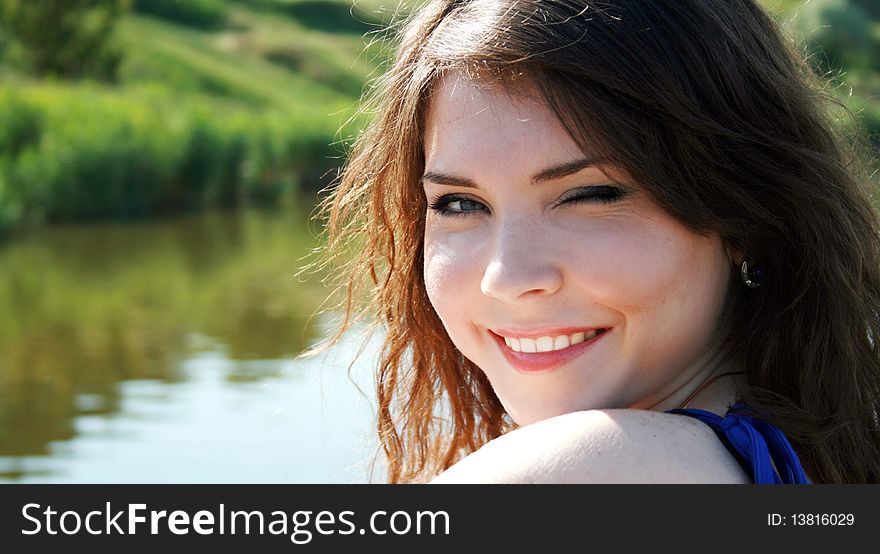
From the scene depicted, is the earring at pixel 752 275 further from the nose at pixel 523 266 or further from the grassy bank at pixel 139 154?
the grassy bank at pixel 139 154

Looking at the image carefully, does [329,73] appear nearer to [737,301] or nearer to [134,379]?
[134,379]

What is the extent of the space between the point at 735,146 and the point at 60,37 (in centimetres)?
3445

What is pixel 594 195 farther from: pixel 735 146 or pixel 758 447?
pixel 758 447

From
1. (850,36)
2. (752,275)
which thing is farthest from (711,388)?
(850,36)

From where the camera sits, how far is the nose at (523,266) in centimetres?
134

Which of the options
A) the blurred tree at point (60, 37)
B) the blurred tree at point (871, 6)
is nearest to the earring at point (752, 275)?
the blurred tree at point (60, 37)

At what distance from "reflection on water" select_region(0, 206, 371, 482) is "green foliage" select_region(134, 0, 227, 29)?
102ft

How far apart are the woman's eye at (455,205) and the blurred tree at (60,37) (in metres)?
32.6

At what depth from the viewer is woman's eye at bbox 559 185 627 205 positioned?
4.49 ft

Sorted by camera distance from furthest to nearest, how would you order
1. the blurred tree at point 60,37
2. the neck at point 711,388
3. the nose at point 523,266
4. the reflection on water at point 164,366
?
the blurred tree at point 60,37, the reflection on water at point 164,366, the neck at point 711,388, the nose at point 523,266

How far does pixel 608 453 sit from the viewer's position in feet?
3.71

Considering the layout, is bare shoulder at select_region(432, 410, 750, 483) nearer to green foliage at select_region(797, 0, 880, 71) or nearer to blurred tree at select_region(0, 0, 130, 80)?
green foliage at select_region(797, 0, 880, 71)
